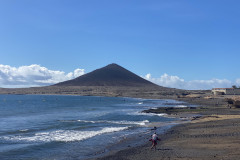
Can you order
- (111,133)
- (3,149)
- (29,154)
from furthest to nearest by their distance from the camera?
1. (111,133)
2. (3,149)
3. (29,154)

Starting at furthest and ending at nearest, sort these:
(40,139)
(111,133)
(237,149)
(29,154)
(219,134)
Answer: (111,133) < (40,139) < (219,134) < (29,154) < (237,149)

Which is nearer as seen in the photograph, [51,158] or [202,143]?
[51,158]

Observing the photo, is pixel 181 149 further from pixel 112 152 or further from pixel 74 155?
pixel 74 155

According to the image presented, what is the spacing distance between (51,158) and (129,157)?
632 centimetres

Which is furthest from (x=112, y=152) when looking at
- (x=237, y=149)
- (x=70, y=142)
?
(x=237, y=149)

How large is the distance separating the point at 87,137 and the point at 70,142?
2880 mm

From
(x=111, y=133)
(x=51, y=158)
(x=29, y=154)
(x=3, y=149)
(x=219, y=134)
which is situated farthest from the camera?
(x=111, y=133)

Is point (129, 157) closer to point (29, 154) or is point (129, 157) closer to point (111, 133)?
point (29, 154)

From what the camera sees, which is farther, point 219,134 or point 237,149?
point 219,134

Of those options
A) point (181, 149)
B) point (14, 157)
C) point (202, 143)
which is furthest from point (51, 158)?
point (202, 143)

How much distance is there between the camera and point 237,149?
1992cm

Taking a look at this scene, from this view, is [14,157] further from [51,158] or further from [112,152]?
[112,152]

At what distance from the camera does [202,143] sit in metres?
23.5

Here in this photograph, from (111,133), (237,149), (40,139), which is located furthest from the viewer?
(111,133)
